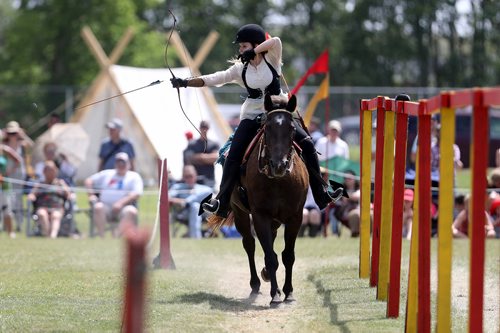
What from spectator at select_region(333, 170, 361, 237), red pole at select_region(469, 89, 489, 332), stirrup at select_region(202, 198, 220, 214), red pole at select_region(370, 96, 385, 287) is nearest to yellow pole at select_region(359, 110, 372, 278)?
red pole at select_region(370, 96, 385, 287)

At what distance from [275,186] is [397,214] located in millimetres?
1551

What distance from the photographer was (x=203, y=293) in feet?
35.9

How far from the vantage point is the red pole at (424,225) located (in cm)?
764

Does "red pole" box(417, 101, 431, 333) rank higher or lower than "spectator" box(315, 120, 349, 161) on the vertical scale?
lower

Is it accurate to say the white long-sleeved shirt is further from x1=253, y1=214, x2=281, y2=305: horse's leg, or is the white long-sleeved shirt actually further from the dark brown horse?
x1=253, y1=214, x2=281, y2=305: horse's leg

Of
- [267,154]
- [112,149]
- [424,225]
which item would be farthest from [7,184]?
[424,225]

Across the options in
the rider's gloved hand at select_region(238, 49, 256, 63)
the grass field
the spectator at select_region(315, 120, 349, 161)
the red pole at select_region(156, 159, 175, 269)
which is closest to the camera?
the grass field

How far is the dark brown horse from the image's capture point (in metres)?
9.82

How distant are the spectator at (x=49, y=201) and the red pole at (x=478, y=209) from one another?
537 inches

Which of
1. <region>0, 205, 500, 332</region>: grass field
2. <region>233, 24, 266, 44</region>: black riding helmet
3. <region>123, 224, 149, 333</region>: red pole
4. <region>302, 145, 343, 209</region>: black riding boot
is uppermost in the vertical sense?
<region>233, 24, 266, 44</region>: black riding helmet

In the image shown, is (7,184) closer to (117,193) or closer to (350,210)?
(117,193)

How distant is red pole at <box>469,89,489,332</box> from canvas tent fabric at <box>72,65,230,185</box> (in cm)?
1759

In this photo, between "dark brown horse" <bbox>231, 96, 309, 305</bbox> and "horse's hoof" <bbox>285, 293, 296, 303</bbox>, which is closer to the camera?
"dark brown horse" <bbox>231, 96, 309, 305</bbox>

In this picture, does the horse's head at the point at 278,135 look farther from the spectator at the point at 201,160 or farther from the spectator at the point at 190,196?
the spectator at the point at 201,160
